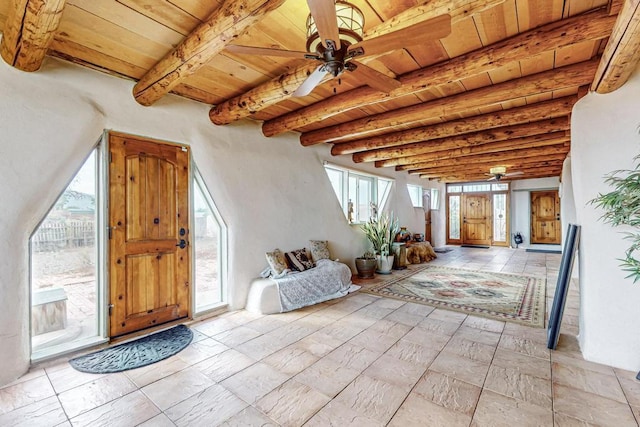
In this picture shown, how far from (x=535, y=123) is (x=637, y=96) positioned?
7.21 ft

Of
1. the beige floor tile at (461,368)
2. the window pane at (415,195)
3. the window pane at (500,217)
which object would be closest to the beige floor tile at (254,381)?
the beige floor tile at (461,368)

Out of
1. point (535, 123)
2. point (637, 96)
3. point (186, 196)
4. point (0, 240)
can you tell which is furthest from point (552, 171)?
point (0, 240)

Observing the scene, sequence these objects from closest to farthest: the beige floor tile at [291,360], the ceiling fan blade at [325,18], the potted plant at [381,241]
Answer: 1. the ceiling fan blade at [325,18]
2. the beige floor tile at [291,360]
3. the potted plant at [381,241]

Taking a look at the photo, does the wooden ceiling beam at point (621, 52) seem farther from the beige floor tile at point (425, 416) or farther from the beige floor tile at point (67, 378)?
the beige floor tile at point (67, 378)

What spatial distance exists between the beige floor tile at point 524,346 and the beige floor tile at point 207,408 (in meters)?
2.45

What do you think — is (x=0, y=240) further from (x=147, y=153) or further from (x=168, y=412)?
(x=168, y=412)

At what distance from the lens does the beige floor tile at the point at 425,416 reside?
1.77m

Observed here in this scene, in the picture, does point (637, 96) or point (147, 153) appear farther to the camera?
point (147, 153)

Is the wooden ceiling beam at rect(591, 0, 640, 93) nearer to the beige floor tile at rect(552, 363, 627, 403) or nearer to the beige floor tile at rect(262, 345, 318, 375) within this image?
the beige floor tile at rect(552, 363, 627, 403)

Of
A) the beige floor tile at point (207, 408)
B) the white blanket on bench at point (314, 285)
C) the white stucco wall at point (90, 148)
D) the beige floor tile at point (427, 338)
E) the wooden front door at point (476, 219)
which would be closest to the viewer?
the beige floor tile at point (207, 408)

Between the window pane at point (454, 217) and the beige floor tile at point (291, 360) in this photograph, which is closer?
the beige floor tile at point (291, 360)

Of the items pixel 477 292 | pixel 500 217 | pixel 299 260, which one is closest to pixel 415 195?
pixel 500 217

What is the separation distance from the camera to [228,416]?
1850 millimetres

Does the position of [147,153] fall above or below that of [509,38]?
below
